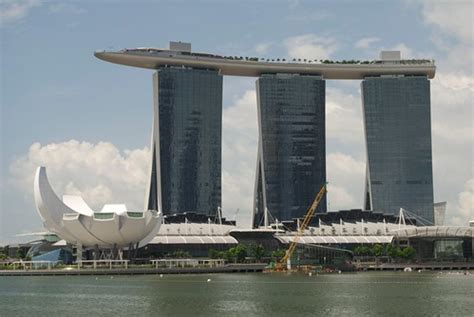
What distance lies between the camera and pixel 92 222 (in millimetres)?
132250

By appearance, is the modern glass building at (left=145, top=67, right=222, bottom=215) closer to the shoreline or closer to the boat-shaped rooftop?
the boat-shaped rooftop

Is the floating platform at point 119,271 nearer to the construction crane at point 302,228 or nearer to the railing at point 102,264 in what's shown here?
the railing at point 102,264

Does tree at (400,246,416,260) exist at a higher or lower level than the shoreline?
higher

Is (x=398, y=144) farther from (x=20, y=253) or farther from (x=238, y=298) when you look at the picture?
(x=238, y=298)

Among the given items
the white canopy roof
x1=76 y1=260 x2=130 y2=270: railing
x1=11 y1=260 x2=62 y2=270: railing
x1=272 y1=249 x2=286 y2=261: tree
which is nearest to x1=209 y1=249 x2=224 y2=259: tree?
x1=272 y1=249 x2=286 y2=261: tree

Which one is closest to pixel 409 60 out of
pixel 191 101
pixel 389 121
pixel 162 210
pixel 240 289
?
pixel 389 121

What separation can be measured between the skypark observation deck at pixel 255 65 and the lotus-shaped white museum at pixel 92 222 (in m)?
41.7

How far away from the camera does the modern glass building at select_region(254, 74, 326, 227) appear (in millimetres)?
180875

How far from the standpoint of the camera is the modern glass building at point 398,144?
596 ft

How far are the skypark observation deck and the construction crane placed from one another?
24.8 meters

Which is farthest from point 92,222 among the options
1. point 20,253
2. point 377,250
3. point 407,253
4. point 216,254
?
point 407,253

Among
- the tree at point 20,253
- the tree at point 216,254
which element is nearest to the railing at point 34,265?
the tree at point 216,254

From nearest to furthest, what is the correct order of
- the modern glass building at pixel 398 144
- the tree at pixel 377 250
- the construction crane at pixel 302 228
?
the construction crane at pixel 302 228, the tree at pixel 377 250, the modern glass building at pixel 398 144

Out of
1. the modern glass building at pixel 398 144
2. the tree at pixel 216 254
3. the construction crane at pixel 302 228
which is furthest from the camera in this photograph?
the modern glass building at pixel 398 144
